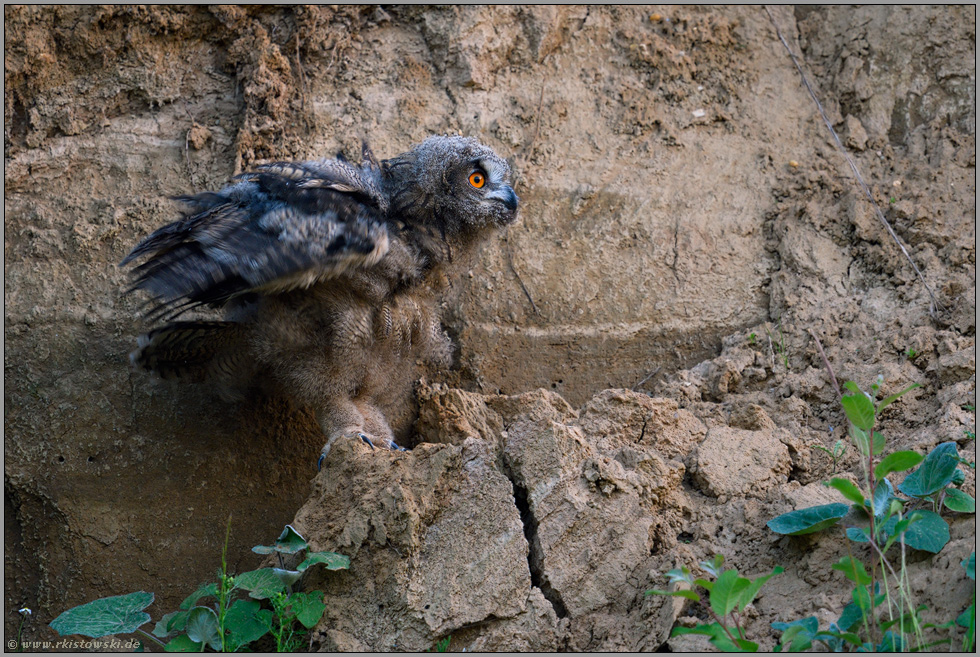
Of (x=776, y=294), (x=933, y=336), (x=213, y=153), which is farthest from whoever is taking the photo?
(x=213, y=153)

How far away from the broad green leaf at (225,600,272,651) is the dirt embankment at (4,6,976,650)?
0.92 feet

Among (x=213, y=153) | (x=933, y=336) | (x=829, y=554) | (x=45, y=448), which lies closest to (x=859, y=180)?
(x=933, y=336)

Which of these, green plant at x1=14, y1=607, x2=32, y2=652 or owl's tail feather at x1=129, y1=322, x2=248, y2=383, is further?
owl's tail feather at x1=129, y1=322, x2=248, y2=383

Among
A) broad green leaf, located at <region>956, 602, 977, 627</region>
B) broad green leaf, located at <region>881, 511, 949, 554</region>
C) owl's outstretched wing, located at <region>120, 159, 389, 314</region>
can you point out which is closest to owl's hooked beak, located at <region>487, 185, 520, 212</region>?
owl's outstretched wing, located at <region>120, 159, 389, 314</region>

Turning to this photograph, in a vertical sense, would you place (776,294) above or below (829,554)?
above

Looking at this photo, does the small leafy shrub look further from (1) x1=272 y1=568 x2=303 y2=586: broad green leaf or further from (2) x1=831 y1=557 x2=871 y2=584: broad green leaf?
(1) x1=272 y1=568 x2=303 y2=586: broad green leaf

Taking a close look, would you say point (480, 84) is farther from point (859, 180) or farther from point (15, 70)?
point (15, 70)

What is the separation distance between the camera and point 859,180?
553cm

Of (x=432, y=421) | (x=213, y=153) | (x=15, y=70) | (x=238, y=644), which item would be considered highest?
Answer: (x=15, y=70)

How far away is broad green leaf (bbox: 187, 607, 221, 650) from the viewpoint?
3783 millimetres

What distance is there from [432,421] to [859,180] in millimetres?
3297

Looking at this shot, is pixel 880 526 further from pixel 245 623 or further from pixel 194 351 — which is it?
pixel 194 351

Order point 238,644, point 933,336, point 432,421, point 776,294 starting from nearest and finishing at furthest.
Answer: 1. point 238,644
2. point 933,336
3. point 432,421
4. point 776,294

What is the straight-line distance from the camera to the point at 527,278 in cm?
576
